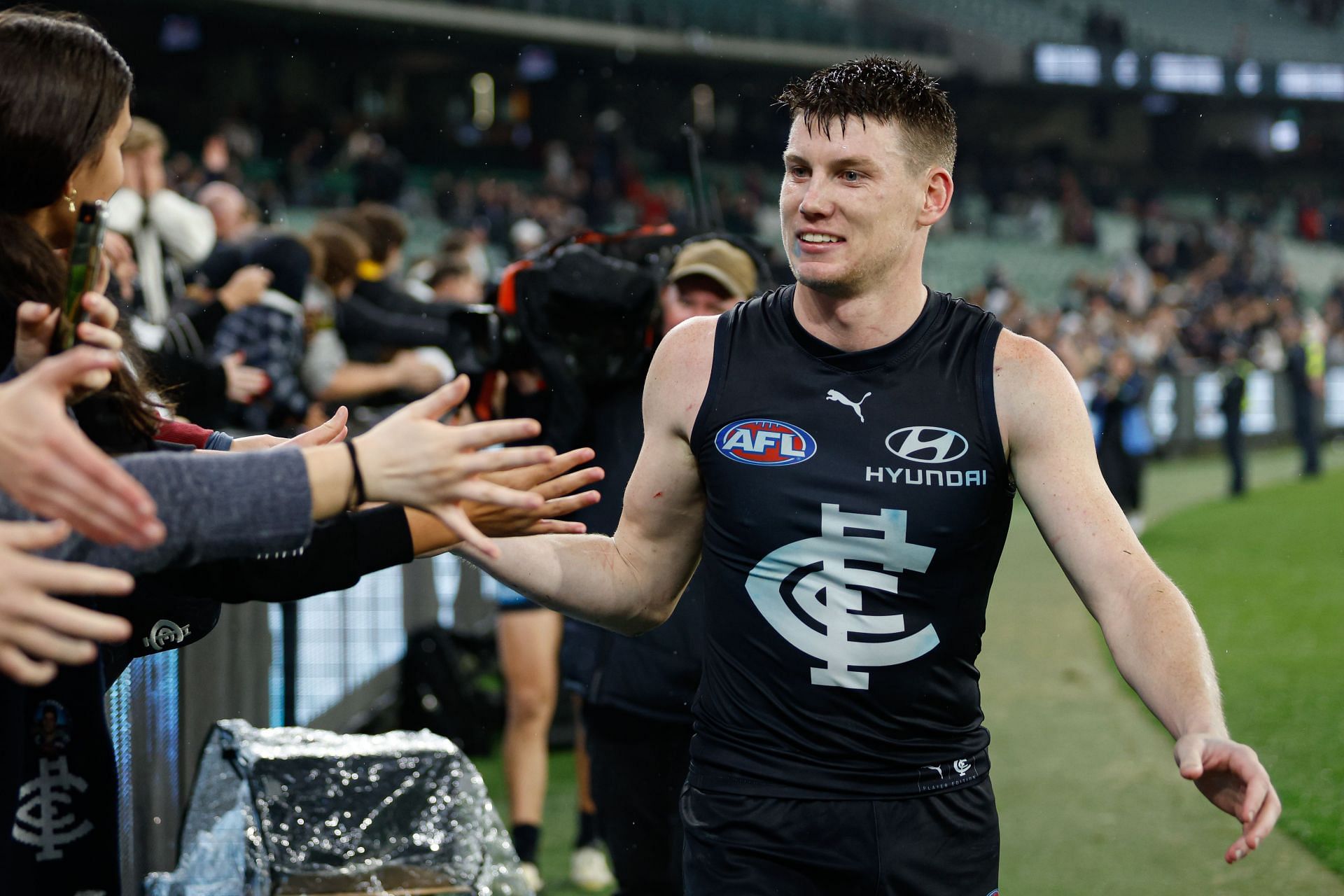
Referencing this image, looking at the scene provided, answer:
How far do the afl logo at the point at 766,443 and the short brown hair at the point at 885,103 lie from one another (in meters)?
0.57

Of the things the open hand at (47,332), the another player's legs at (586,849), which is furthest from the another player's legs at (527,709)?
the open hand at (47,332)

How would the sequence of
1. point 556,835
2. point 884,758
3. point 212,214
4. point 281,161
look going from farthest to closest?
1. point 281,161
2. point 212,214
3. point 556,835
4. point 884,758

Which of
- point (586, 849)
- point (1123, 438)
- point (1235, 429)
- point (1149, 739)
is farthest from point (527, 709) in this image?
point (1235, 429)

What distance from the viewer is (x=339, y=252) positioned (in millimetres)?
7258

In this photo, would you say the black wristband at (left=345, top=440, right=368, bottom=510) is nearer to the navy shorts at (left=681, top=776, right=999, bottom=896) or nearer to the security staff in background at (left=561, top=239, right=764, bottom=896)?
the navy shorts at (left=681, top=776, right=999, bottom=896)

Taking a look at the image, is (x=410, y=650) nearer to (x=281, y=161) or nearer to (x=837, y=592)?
(x=837, y=592)

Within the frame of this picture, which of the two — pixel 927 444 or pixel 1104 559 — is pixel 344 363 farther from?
pixel 1104 559

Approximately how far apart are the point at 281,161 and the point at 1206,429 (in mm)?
15655

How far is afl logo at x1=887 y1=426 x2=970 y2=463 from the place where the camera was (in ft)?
8.85

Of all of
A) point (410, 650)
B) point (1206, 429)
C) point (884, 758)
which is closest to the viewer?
point (884, 758)

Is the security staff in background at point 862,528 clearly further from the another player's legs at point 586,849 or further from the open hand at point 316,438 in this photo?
the another player's legs at point 586,849

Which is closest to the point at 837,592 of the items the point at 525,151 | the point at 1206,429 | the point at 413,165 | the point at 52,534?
the point at 52,534

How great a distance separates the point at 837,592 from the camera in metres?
2.73

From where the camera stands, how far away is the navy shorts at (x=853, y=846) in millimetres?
2648
